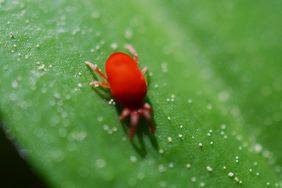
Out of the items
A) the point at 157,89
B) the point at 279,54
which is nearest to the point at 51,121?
the point at 157,89

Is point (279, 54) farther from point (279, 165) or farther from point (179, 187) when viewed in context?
point (179, 187)

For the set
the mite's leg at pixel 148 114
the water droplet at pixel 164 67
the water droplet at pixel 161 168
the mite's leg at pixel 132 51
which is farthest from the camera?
the water droplet at pixel 164 67

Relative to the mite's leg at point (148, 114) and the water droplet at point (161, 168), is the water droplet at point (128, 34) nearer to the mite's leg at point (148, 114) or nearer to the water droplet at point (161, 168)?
the mite's leg at point (148, 114)

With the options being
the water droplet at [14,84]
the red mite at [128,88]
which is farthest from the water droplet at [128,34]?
the water droplet at [14,84]

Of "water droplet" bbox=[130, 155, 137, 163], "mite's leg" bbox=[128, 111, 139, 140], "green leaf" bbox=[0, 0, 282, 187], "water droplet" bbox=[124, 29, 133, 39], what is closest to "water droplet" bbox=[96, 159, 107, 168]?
"green leaf" bbox=[0, 0, 282, 187]

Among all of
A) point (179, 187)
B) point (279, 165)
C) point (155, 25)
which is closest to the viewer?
point (179, 187)
